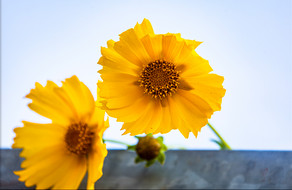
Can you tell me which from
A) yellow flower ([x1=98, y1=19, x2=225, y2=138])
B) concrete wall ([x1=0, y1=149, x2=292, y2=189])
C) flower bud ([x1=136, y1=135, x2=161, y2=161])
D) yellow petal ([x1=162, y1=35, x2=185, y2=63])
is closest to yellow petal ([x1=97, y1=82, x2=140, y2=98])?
yellow flower ([x1=98, y1=19, x2=225, y2=138])

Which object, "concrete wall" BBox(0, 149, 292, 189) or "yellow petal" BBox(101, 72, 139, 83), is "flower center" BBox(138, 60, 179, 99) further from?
"concrete wall" BBox(0, 149, 292, 189)

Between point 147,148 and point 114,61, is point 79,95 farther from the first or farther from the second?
point 147,148

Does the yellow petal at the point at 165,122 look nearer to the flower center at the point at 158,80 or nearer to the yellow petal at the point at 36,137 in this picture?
the flower center at the point at 158,80

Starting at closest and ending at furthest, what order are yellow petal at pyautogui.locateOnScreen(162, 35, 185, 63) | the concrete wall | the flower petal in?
yellow petal at pyautogui.locateOnScreen(162, 35, 185, 63), the flower petal, the concrete wall

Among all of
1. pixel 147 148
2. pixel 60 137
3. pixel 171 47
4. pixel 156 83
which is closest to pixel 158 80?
pixel 156 83

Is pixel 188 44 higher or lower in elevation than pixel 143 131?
higher

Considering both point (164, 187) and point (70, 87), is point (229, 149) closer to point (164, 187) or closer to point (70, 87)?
point (164, 187)

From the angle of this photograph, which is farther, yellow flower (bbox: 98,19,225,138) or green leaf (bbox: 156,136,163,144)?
green leaf (bbox: 156,136,163,144)

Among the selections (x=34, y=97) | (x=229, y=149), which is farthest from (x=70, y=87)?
(x=229, y=149)
